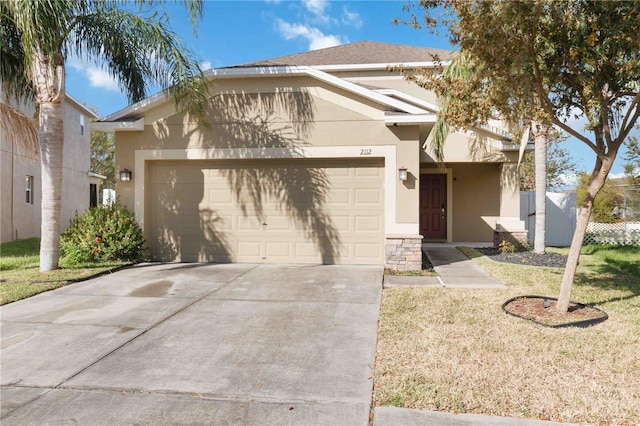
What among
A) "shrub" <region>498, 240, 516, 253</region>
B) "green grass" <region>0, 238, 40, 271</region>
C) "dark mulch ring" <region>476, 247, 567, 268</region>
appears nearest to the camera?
"green grass" <region>0, 238, 40, 271</region>

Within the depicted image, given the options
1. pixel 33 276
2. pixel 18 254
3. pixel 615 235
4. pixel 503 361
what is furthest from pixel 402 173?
pixel 18 254

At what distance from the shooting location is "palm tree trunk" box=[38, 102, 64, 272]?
790 cm

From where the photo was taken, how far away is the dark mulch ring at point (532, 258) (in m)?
9.33

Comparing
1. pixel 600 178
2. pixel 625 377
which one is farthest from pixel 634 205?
pixel 625 377

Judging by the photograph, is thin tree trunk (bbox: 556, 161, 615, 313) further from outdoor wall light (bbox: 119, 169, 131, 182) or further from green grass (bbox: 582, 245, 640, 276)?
outdoor wall light (bbox: 119, 169, 131, 182)

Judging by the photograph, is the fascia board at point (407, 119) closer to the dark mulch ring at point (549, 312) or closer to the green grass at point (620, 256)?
the dark mulch ring at point (549, 312)

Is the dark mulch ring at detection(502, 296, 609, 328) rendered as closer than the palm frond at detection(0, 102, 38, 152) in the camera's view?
Yes

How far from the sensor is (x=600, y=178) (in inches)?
209

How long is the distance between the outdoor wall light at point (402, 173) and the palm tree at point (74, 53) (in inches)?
180

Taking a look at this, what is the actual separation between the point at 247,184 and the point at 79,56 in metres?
4.38

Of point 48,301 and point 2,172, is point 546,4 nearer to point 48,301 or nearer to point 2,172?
point 48,301

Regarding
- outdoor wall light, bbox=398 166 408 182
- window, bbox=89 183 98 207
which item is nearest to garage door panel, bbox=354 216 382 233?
outdoor wall light, bbox=398 166 408 182

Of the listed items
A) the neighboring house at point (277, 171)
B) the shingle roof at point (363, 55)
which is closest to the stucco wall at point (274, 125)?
the neighboring house at point (277, 171)

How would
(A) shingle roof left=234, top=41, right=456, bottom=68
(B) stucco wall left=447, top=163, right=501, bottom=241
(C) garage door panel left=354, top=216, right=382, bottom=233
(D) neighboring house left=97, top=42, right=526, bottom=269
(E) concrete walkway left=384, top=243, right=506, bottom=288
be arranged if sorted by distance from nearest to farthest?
1. (E) concrete walkway left=384, top=243, right=506, bottom=288
2. (D) neighboring house left=97, top=42, right=526, bottom=269
3. (C) garage door panel left=354, top=216, right=382, bottom=233
4. (B) stucco wall left=447, top=163, right=501, bottom=241
5. (A) shingle roof left=234, top=41, right=456, bottom=68
